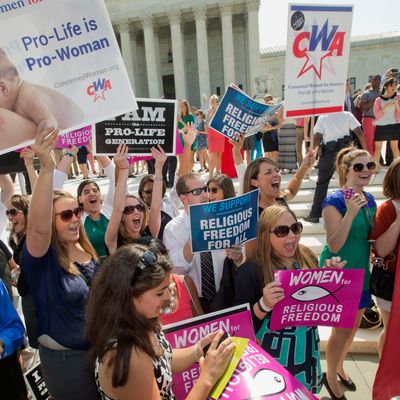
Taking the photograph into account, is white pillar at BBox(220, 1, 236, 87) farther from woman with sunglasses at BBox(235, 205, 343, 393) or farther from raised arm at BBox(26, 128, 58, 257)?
raised arm at BBox(26, 128, 58, 257)

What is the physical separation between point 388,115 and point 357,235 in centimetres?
588

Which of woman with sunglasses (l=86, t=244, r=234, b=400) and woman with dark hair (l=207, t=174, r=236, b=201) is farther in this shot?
woman with dark hair (l=207, t=174, r=236, b=201)

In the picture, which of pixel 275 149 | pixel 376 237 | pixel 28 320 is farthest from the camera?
pixel 275 149

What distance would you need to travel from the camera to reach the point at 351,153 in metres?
3.12

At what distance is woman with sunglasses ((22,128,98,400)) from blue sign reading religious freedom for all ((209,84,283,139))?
226 cm

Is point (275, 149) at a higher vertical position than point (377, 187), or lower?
higher

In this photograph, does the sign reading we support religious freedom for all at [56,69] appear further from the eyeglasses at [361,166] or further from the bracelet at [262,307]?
the eyeglasses at [361,166]

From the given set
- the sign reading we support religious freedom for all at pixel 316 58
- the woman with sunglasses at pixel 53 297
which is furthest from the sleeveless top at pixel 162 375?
the sign reading we support religious freedom for all at pixel 316 58

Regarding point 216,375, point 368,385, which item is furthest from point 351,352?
point 216,375

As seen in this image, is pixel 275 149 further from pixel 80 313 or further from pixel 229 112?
pixel 80 313

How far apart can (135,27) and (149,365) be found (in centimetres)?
4239

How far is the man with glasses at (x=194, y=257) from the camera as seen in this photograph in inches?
111

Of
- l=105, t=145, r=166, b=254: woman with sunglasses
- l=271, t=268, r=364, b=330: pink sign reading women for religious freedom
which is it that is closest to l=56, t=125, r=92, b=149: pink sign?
l=105, t=145, r=166, b=254: woman with sunglasses

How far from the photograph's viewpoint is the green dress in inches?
114
